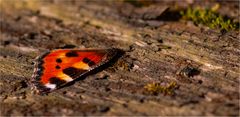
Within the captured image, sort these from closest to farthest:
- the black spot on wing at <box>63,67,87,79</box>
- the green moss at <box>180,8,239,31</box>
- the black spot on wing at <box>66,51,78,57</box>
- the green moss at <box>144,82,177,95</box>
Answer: the green moss at <box>144,82,177,95</box> → the black spot on wing at <box>63,67,87,79</box> → the black spot on wing at <box>66,51,78,57</box> → the green moss at <box>180,8,239,31</box>

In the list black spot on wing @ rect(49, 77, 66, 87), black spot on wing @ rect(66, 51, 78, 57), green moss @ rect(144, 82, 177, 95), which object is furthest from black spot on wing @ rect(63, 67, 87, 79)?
green moss @ rect(144, 82, 177, 95)

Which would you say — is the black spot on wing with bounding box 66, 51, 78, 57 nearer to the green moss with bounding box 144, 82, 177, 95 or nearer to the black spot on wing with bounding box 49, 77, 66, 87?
the black spot on wing with bounding box 49, 77, 66, 87

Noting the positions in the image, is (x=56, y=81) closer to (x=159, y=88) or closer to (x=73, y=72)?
(x=73, y=72)

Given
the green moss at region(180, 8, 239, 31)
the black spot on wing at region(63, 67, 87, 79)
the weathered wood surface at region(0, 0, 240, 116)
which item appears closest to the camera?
the weathered wood surface at region(0, 0, 240, 116)

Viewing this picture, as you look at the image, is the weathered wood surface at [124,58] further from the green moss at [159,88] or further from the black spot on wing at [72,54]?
the black spot on wing at [72,54]

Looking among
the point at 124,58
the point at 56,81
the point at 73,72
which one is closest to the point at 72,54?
the point at 73,72

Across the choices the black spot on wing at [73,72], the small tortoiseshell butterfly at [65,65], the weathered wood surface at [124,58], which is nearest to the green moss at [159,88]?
the weathered wood surface at [124,58]
